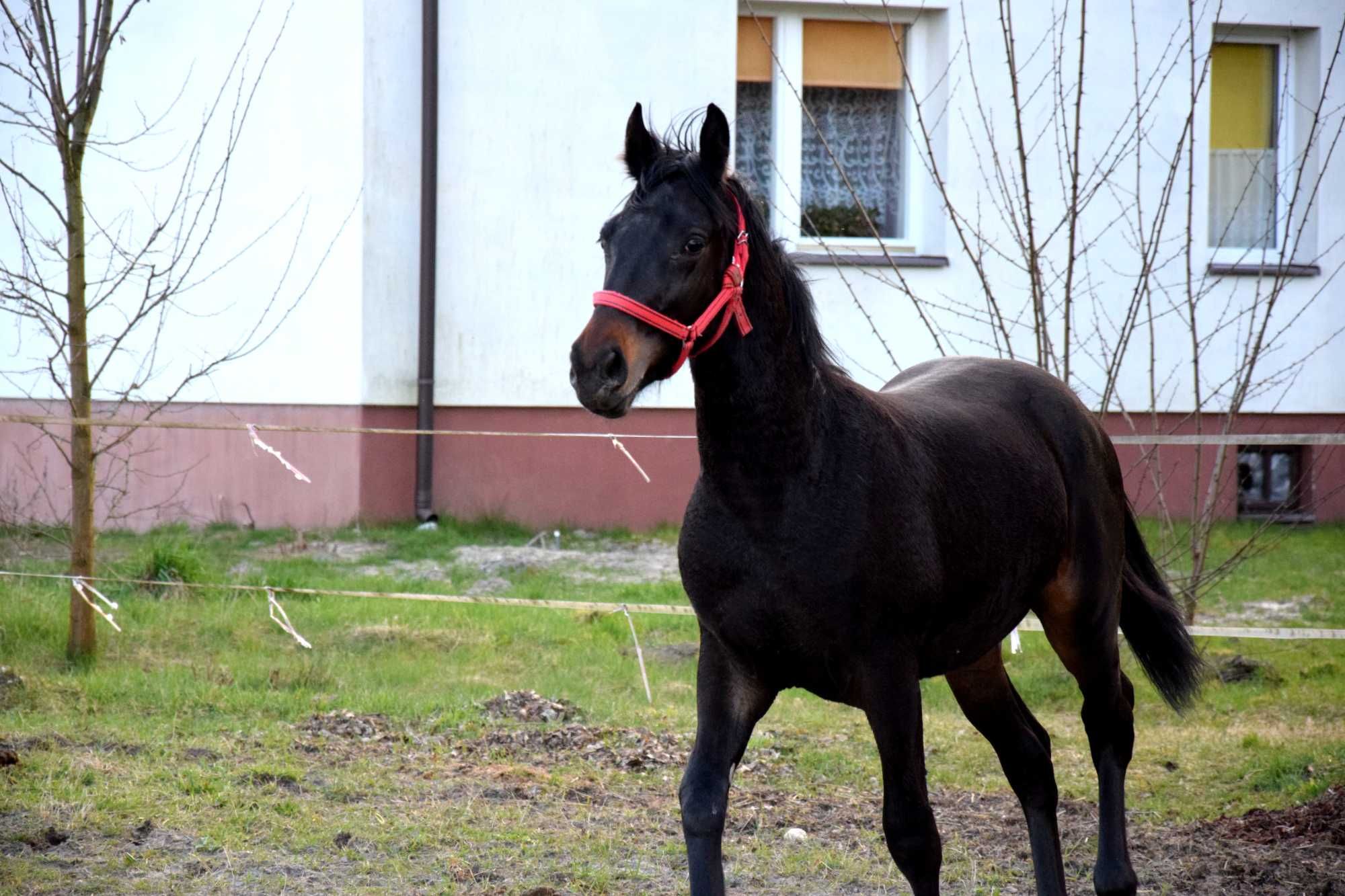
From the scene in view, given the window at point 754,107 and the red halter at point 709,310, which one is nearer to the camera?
the red halter at point 709,310

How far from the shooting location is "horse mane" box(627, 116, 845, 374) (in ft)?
10.4

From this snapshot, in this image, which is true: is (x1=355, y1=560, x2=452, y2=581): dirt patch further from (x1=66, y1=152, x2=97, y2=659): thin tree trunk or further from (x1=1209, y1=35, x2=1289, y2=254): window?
(x1=1209, y1=35, x2=1289, y2=254): window

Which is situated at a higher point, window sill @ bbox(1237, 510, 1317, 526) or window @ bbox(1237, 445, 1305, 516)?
window @ bbox(1237, 445, 1305, 516)

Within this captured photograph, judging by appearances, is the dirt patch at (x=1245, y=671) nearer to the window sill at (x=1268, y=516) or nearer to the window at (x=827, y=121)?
the window sill at (x=1268, y=516)

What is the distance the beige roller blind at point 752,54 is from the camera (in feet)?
38.0

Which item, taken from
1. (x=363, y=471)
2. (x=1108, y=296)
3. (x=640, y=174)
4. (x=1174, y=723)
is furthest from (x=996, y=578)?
(x=1108, y=296)

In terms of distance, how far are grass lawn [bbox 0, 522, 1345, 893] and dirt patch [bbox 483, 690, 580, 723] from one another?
0.30ft

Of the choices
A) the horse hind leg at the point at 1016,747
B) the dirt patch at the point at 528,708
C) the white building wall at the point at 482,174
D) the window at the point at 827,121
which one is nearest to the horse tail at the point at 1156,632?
the horse hind leg at the point at 1016,747

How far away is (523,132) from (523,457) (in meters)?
2.69

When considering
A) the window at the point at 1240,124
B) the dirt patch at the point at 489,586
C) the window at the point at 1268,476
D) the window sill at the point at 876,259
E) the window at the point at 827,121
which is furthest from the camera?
the window at the point at 1240,124

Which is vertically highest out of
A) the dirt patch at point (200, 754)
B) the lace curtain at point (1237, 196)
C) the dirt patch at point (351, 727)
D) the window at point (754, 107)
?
the window at point (754, 107)

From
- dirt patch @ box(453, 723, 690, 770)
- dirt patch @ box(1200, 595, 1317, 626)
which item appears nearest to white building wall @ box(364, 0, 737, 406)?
dirt patch @ box(1200, 595, 1317, 626)

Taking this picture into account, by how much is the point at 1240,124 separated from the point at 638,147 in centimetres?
1084

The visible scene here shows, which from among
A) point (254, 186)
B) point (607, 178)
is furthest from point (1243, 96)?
point (254, 186)
